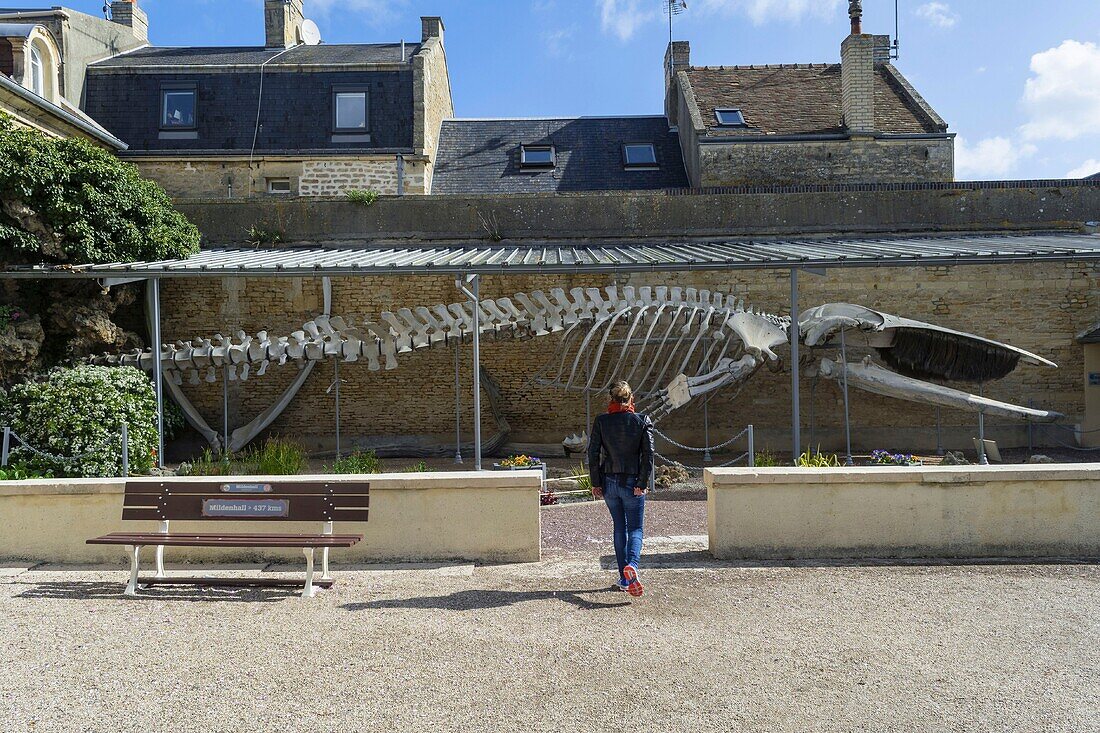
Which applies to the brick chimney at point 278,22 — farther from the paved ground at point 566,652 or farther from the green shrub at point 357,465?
the paved ground at point 566,652

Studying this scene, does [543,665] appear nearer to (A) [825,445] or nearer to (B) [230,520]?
(B) [230,520]

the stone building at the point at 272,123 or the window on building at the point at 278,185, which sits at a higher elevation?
the stone building at the point at 272,123

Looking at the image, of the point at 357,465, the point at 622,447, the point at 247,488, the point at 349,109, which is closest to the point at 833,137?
the point at 349,109

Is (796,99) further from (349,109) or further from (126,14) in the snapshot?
(126,14)

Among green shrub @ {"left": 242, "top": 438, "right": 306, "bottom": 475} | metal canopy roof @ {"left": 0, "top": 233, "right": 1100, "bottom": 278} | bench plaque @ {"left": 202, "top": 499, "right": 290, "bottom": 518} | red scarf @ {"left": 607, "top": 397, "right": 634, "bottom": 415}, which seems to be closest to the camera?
red scarf @ {"left": 607, "top": 397, "right": 634, "bottom": 415}

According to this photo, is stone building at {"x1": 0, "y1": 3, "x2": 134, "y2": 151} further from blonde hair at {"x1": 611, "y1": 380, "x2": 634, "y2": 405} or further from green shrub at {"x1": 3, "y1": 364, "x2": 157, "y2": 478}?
blonde hair at {"x1": 611, "y1": 380, "x2": 634, "y2": 405}

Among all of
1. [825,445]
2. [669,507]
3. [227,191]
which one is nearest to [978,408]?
[825,445]

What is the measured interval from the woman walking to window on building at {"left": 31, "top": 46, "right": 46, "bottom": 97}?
1585 centimetres

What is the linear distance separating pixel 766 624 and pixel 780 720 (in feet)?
4.18

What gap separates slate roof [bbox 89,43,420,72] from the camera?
1995 cm

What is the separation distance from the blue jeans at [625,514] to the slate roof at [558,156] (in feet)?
44.4

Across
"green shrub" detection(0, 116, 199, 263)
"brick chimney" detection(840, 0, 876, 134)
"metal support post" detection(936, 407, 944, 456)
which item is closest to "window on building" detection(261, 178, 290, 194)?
"green shrub" detection(0, 116, 199, 263)

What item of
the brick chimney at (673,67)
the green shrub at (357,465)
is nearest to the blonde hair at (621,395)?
the green shrub at (357,465)

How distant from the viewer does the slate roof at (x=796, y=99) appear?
63.3ft
